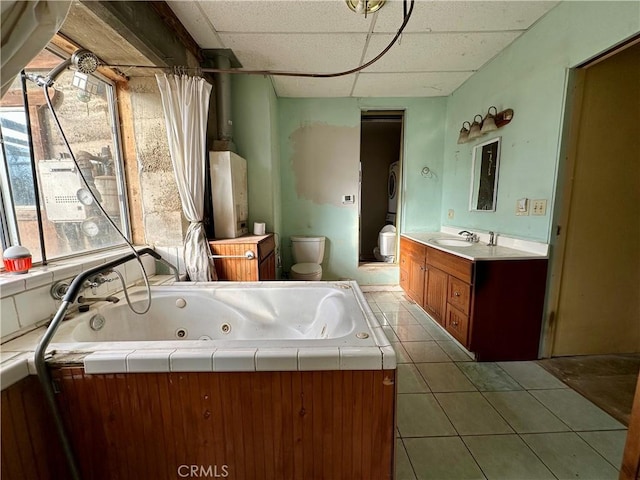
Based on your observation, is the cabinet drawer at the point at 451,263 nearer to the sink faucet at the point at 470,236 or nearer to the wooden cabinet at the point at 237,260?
the sink faucet at the point at 470,236

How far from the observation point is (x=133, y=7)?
4.68 ft

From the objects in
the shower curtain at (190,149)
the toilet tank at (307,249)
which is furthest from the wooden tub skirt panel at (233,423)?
the toilet tank at (307,249)

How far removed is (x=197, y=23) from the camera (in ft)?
6.09

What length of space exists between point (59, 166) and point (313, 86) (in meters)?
2.43

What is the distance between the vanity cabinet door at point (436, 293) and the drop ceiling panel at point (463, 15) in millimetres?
1958

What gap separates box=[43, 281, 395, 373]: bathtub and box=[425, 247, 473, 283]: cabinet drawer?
91 centimetres

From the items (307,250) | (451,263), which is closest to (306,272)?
(307,250)

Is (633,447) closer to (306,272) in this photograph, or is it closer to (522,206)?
(522,206)

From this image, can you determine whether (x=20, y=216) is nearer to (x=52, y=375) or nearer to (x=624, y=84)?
(x=52, y=375)

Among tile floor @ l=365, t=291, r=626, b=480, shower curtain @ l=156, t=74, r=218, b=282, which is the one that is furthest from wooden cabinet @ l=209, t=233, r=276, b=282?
tile floor @ l=365, t=291, r=626, b=480

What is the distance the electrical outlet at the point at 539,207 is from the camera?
1.82 metres

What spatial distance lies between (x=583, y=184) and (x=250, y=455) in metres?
2.57

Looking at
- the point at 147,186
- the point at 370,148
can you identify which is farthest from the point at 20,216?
the point at 370,148

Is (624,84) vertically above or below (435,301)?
above
